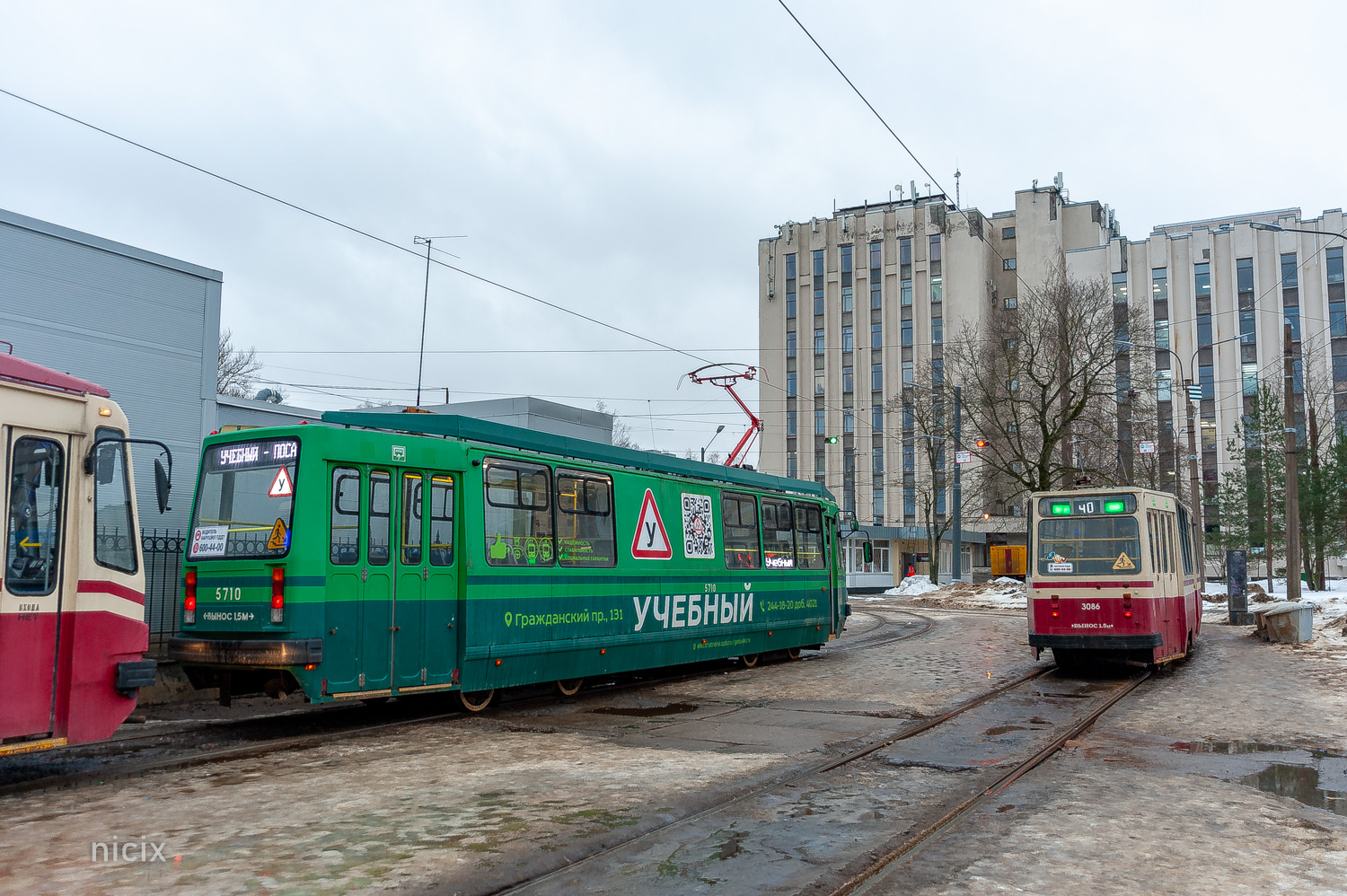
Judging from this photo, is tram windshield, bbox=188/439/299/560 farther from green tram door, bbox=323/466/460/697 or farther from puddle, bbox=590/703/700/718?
puddle, bbox=590/703/700/718

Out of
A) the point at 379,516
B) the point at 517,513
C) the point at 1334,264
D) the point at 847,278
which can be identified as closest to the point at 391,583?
the point at 379,516

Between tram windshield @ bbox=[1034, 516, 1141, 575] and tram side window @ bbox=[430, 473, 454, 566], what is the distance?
9.36 m

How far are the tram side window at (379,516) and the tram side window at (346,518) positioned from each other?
149 mm

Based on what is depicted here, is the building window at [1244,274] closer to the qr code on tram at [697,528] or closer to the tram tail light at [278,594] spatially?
the qr code on tram at [697,528]

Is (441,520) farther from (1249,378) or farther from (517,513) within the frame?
(1249,378)

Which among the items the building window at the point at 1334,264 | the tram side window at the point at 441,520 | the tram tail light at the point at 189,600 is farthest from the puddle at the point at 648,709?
the building window at the point at 1334,264

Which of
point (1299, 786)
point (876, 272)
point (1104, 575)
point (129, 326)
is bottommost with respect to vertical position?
point (1299, 786)

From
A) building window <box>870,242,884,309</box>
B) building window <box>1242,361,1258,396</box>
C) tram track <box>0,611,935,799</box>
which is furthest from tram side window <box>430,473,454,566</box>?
building window <box>1242,361,1258,396</box>

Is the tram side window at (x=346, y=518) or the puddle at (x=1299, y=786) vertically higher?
the tram side window at (x=346, y=518)

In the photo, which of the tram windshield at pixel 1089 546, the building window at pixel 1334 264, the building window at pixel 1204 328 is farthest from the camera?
the building window at pixel 1204 328

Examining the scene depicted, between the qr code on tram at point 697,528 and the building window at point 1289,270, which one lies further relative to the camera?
the building window at point 1289,270

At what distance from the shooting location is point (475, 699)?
37.6 ft

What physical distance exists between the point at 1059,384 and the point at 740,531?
2468 centimetres

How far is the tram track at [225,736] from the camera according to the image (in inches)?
306
